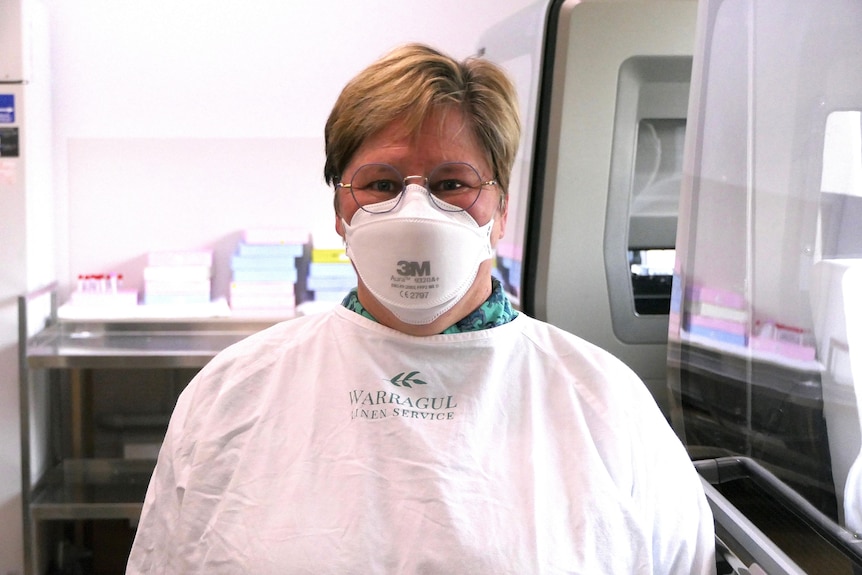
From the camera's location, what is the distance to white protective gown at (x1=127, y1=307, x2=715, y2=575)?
0.89m

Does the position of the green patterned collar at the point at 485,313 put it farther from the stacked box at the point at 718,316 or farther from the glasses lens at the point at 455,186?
the stacked box at the point at 718,316

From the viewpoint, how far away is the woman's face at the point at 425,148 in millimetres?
969

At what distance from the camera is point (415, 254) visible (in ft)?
3.17

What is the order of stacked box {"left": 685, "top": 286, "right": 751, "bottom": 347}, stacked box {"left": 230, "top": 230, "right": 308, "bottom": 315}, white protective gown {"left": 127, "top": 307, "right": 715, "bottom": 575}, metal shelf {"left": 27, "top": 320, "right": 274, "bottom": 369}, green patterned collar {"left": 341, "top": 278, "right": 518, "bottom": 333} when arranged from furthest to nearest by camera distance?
1. stacked box {"left": 230, "top": 230, "right": 308, "bottom": 315}
2. metal shelf {"left": 27, "top": 320, "right": 274, "bottom": 369}
3. stacked box {"left": 685, "top": 286, "right": 751, "bottom": 347}
4. green patterned collar {"left": 341, "top": 278, "right": 518, "bottom": 333}
5. white protective gown {"left": 127, "top": 307, "right": 715, "bottom": 575}

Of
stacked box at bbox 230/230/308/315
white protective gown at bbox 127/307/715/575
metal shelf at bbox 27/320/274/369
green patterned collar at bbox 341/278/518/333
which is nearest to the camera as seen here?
white protective gown at bbox 127/307/715/575

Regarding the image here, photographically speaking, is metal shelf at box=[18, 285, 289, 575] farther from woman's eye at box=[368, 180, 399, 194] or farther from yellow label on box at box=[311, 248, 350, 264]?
woman's eye at box=[368, 180, 399, 194]

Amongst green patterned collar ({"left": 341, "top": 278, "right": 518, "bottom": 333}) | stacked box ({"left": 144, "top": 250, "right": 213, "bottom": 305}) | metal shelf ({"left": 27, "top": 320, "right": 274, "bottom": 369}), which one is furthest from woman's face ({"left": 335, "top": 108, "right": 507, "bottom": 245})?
stacked box ({"left": 144, "top": 250, "right": 213, "bottom": 305})

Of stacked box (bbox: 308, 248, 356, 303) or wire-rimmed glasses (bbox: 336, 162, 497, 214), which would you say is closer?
wire-rimmed glasses (bbox: 336, 162, 497, 214)

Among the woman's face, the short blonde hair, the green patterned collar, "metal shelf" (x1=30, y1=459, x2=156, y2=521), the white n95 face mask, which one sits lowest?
"metal shelf" (x1=30, y1=459, x2=156, y2=521)

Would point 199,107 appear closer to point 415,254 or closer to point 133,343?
point 133,343

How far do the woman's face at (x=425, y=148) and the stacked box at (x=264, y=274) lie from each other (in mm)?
1678

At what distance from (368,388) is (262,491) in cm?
17

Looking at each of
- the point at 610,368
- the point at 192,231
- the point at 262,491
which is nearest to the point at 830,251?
the point at 610,368

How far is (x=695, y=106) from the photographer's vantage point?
1.20m
